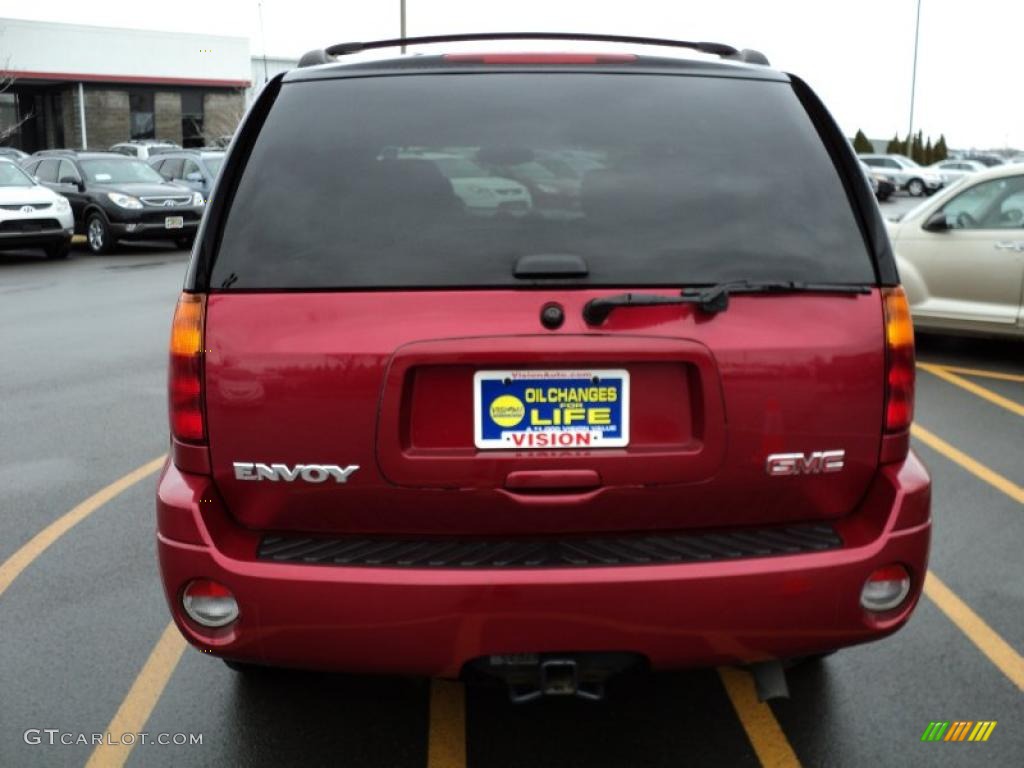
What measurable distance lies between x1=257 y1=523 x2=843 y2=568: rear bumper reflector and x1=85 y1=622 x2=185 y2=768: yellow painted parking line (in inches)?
37.2

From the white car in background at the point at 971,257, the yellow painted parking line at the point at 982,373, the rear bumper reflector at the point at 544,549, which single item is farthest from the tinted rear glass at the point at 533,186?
the white car in background at the point at 971,257

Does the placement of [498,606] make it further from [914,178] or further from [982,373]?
[914,178]

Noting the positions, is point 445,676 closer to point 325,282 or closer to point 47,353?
point 325,282

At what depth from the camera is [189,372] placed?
8.90ft

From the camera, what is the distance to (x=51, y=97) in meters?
52.8

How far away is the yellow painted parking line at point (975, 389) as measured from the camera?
772 centimetres

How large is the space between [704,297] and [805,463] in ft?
1.54

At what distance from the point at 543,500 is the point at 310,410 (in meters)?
0.58

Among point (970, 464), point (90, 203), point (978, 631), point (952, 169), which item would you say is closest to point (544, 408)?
point (978, 631)

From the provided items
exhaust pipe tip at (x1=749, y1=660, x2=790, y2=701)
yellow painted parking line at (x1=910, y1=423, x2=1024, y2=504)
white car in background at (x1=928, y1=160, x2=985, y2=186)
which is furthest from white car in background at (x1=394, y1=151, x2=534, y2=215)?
white car in background at (x1=928, y1=160, x2=985, y2=186)

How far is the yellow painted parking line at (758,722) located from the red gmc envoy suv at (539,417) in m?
0.50

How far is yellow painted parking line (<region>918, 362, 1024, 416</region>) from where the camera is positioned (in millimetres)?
7723

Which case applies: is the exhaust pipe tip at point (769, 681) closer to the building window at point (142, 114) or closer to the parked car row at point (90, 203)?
the parked car row at point (90, 203)

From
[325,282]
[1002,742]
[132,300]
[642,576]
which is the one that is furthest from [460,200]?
[132,300]
